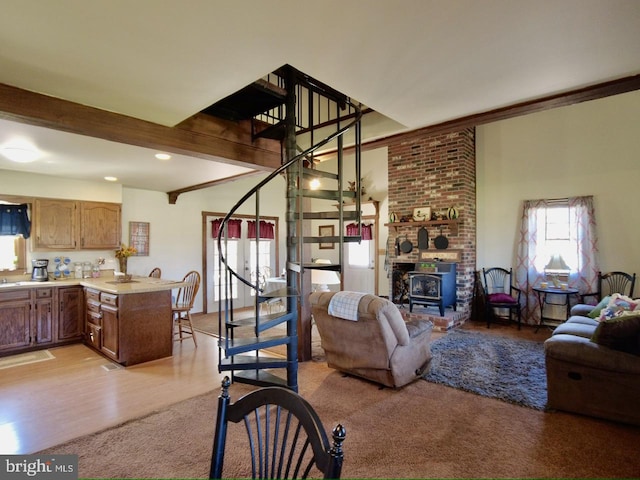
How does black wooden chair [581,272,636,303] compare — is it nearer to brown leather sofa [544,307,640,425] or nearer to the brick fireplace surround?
the brick fireplace surround

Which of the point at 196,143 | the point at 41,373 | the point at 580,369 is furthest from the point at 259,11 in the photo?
Result: the point at 41,373

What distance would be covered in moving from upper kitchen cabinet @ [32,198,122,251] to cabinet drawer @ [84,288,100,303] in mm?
898

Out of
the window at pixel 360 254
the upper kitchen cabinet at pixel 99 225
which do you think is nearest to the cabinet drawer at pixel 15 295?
the upper kitchen cabinet at pixel 99 225

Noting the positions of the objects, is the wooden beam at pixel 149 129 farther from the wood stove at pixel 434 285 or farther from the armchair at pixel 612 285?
the armchair at pixel 612 285

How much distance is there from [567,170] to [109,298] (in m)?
6.83

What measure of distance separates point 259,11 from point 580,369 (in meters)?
3.29

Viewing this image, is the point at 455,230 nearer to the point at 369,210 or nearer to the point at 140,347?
the point at 369,210

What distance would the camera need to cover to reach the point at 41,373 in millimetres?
3742

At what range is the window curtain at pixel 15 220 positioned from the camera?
15.3 feet

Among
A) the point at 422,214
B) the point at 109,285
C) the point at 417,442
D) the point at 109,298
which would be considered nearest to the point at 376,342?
the point at 417,442

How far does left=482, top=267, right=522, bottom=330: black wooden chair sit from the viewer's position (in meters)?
5.46

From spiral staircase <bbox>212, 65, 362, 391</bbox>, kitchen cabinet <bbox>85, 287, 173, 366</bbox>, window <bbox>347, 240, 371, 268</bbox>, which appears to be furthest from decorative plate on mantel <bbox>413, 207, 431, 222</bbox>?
kitchen cabinet <bbox>85, 287, 173, 366</bbox>

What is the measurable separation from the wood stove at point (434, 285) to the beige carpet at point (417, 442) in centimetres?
269

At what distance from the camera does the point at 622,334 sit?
98.5 inches
